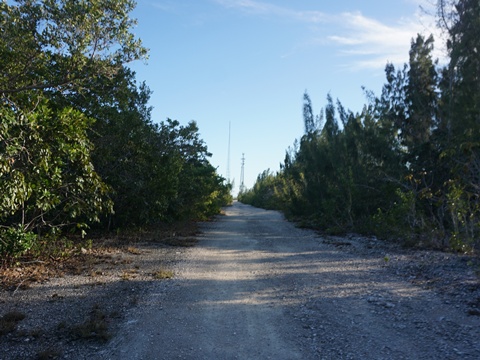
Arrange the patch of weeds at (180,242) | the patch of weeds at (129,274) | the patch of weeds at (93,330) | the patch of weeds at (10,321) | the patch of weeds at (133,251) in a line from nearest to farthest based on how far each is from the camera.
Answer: the patch of weeds at (93,330), the patch of weeds at (10,321), the patch of weeds at (129,274), the patch of weeds at (133,251), the patch of weeds at (180,242)

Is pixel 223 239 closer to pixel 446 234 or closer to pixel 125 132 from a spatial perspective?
pixel 125 132

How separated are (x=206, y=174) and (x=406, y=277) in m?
20.4

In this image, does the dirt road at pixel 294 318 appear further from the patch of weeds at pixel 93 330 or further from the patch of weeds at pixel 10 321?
the patch of weeds at pixel 10 321

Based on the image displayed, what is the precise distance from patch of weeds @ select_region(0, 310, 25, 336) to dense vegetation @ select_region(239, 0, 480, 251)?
8.84 meters

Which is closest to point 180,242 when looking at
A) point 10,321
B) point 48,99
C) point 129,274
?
point 129,274

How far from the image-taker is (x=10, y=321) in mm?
5883

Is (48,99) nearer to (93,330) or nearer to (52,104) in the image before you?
(52,104)

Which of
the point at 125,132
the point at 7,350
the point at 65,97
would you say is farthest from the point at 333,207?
the point at 7,350

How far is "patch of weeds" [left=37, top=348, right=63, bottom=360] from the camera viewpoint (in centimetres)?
476

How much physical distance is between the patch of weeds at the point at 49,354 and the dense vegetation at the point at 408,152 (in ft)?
27.9

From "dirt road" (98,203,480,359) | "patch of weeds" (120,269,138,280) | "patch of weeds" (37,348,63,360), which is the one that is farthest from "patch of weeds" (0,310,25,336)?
"patch of weeds" (120,269,138,280)

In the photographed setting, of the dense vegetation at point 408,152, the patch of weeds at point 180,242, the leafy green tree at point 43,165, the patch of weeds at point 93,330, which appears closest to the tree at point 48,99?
the leafy green tree at point 43,165

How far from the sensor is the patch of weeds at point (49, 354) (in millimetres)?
4758

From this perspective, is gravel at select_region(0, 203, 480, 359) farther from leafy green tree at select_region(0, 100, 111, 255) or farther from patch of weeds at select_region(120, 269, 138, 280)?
leafy green tree at select_region(0, 100, 111, 255)
